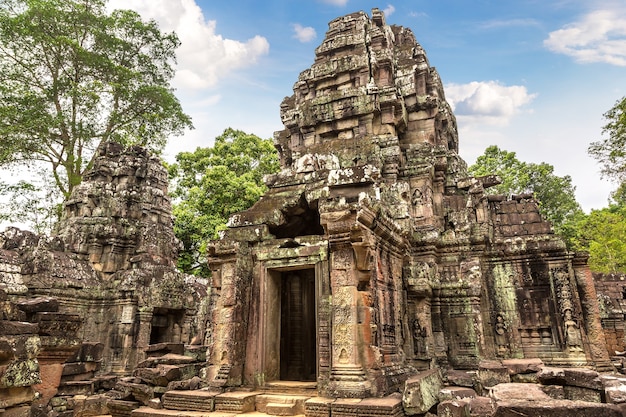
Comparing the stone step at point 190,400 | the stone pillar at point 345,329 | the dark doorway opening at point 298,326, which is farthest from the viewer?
the dark doorway opening at point 298,326

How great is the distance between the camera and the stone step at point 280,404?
19.7 ft

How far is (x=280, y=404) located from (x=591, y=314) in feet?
→ 27.0

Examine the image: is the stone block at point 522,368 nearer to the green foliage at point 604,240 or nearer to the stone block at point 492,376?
the stone block at point 492,376

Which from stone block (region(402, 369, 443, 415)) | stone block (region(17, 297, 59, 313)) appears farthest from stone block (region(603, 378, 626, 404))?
stone block (region(17, 297, 59, 313))

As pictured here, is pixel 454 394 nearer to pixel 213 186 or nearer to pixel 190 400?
pixel 190 400

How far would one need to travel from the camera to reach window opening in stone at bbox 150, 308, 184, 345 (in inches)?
565

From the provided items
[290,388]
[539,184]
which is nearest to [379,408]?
[290,388]

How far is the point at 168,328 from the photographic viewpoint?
14508 mm

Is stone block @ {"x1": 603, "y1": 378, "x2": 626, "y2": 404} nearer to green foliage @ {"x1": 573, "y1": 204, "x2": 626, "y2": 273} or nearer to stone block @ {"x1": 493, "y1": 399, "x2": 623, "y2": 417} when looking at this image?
stone block @ {"x1": 493, "y1": 399, "x2": 623, "y2": 417}

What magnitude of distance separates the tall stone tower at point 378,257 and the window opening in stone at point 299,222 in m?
0.03

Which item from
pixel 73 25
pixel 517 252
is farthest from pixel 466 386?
pixel 73 25

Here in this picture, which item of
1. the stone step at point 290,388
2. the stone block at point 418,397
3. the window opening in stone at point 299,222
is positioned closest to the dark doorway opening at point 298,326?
the window opening in stone at point 299,222

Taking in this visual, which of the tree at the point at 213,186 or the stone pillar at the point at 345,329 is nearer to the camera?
the stone pillar at the point at 345,329

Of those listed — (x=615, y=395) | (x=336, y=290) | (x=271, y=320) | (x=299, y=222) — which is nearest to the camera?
(x=615, y=395)
